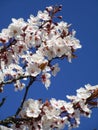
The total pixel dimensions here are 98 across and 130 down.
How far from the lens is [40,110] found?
5.10 metres

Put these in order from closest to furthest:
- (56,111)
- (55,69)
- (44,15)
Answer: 1. (56,111)
2. (55,69)
3. (44,15)

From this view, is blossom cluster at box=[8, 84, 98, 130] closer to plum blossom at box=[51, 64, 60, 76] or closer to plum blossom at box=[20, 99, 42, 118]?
plum blossom at box=[20, 99, 42, 118]

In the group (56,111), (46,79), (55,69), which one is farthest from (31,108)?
(55,69)

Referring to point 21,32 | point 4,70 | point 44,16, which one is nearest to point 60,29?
point 44,16

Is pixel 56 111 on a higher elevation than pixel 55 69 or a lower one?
lower

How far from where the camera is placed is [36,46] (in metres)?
6.38

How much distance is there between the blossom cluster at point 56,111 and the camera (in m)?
5.07

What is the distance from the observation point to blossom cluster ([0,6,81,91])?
5.43 m

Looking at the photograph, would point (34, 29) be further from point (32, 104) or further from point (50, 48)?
point (32, 104)

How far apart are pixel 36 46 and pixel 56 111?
5.70 feet

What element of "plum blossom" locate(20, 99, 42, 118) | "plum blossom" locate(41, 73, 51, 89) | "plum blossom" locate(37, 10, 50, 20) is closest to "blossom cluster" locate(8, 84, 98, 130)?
"plum blossom" locate(20, 99, 42, 118)

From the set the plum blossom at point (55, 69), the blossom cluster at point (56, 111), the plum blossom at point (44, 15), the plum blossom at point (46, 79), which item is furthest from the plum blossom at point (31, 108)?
Result: the plum blossom at point (44, 15)

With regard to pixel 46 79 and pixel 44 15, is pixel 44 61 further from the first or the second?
pixel 44 15

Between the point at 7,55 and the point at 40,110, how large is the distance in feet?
5.06
